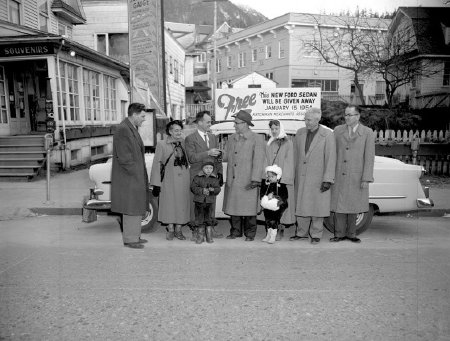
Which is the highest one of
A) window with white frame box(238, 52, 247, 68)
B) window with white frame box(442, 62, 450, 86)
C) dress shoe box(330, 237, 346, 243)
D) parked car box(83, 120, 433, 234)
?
window with white frame box(238, 52, 247, 68)

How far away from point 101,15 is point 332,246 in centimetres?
2255

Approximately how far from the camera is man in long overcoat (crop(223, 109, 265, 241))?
572cm

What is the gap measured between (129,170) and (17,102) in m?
10.9

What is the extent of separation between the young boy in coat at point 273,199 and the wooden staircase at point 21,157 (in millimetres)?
8119

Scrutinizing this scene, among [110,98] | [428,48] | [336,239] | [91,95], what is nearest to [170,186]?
[336,239]

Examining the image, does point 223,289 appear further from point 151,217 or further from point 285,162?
point 151,217

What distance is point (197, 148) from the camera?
229 inches

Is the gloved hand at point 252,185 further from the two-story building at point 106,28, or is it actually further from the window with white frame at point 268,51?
the window with white frame at point 268,51

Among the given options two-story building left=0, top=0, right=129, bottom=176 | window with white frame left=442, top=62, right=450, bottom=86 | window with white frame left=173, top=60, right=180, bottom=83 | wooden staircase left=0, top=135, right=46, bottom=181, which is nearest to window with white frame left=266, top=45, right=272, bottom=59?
window with white frame left=173, top=60, right=180, bottom=83

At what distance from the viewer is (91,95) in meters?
16.2

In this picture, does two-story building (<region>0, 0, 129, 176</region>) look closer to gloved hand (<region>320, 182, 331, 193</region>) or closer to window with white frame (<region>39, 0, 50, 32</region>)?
window with white frame (<region>39, 0, 50, 32</region>)

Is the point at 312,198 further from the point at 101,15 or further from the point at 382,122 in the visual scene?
the point at 101,15

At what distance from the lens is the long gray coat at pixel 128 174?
5.34 m

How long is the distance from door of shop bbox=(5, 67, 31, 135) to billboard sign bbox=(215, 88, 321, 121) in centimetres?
869
